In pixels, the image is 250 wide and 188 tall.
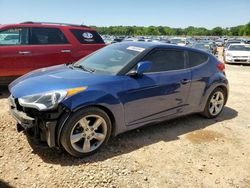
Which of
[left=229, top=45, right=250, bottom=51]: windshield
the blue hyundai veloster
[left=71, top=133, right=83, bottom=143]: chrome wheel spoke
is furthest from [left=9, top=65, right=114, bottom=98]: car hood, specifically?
[left=229, top=45, right=250, bottom=51]: windshield

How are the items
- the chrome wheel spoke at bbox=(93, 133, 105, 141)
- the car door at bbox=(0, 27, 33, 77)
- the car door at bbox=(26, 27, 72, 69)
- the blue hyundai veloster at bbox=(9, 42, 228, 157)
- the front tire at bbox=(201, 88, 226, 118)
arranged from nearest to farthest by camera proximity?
the blue hyundai veloster at bbox=(9, 42, 228, 157)
the chrome wheel spoke at bbox=(93, 133, 105, 141)
the front tire at bbox=(201, 88, 226, 118)
the car door at bbox=(0, 27, 33, 77)
the car door at bbox=(26, 27, 72, 69)

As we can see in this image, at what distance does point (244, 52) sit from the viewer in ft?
56.0

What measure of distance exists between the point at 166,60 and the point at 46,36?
3.80 metres

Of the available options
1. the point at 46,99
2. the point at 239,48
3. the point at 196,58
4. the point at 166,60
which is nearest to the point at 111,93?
the point at 46,99

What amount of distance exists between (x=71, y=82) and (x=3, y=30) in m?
3.82

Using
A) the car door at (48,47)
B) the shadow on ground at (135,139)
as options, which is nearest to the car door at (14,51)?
the car door at (48,47)

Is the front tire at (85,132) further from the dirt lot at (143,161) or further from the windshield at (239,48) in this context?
the windshield at (239,48)

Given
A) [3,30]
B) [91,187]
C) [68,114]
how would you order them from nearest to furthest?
[91,187], [68,114], [3,30]

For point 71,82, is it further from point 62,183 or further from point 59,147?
point 62,183

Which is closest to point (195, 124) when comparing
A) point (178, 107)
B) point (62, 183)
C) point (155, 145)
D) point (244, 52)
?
point (178, 107)

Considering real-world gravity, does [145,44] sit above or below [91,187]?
above

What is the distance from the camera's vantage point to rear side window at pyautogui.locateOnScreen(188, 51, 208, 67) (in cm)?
500

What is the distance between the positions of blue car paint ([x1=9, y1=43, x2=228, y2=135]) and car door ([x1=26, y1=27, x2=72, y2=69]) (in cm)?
257

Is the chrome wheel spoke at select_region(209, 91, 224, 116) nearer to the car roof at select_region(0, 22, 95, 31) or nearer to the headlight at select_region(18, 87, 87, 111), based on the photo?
the headlight at select_region(18, 87, 87, 111)
